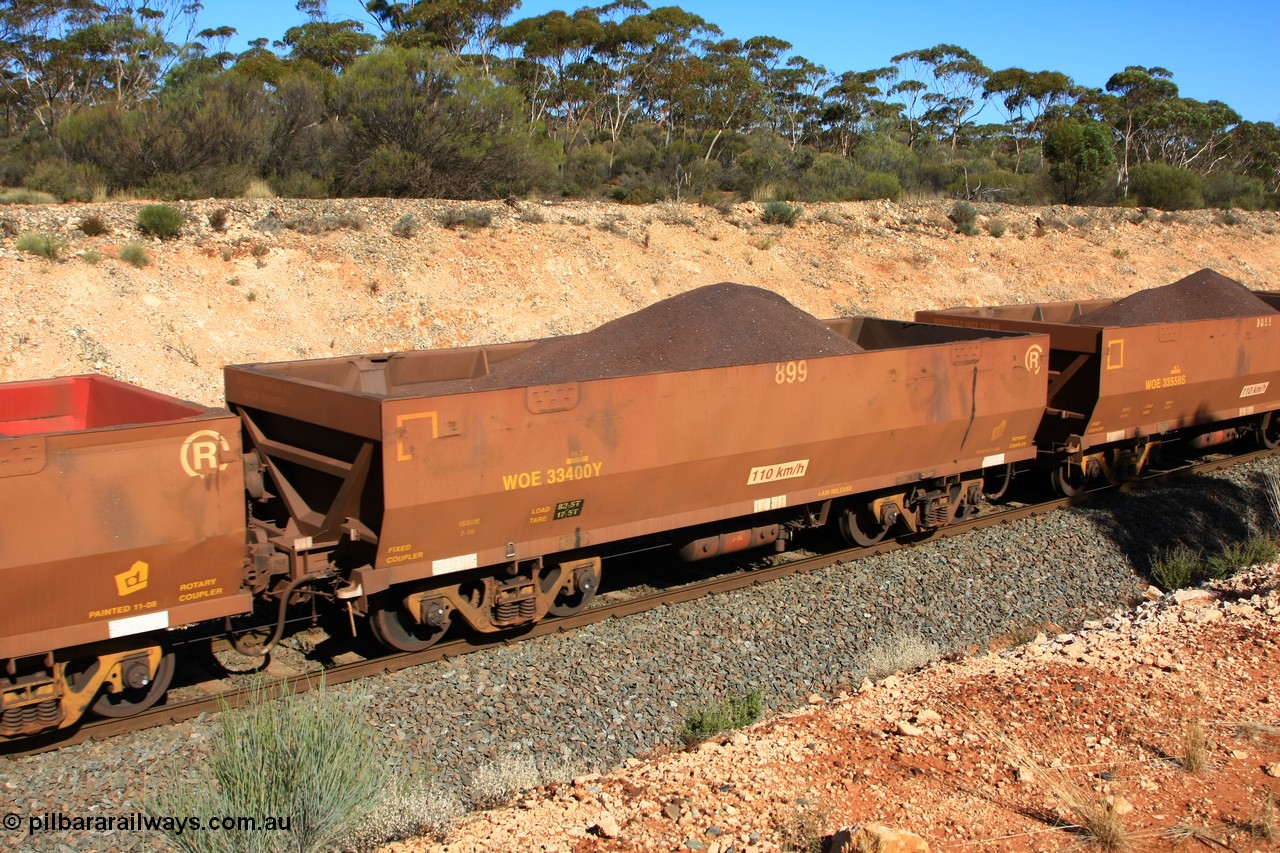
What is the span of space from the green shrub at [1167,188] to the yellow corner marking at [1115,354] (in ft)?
115

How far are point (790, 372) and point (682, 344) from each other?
1112 mm

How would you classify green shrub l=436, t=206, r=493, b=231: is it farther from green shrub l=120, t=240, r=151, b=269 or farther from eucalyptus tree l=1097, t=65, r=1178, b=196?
eucalyptus tree l=1097, t=65, r=1178, b=196

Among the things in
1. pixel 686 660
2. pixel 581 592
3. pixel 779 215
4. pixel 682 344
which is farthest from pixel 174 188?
pixel 686 660

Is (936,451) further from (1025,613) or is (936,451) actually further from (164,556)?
(164,556)

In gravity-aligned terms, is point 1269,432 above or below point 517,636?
above

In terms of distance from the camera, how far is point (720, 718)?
23.6ft

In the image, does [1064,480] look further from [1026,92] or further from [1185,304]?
[1026,92]

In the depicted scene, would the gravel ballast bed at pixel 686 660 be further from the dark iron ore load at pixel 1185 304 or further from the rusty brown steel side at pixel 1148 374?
the dark iron ore load at pixel 1185 304

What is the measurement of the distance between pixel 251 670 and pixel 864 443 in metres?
5.96

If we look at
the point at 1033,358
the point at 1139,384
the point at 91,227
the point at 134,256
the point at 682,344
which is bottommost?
the point at 1139,384

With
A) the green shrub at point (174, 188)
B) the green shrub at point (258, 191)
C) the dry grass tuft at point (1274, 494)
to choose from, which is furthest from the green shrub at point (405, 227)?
the dry grass tuft at point (1274, 494)

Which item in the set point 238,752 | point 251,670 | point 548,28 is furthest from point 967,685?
point 548,28

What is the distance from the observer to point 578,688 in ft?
25.6

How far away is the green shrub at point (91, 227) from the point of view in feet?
66.8
